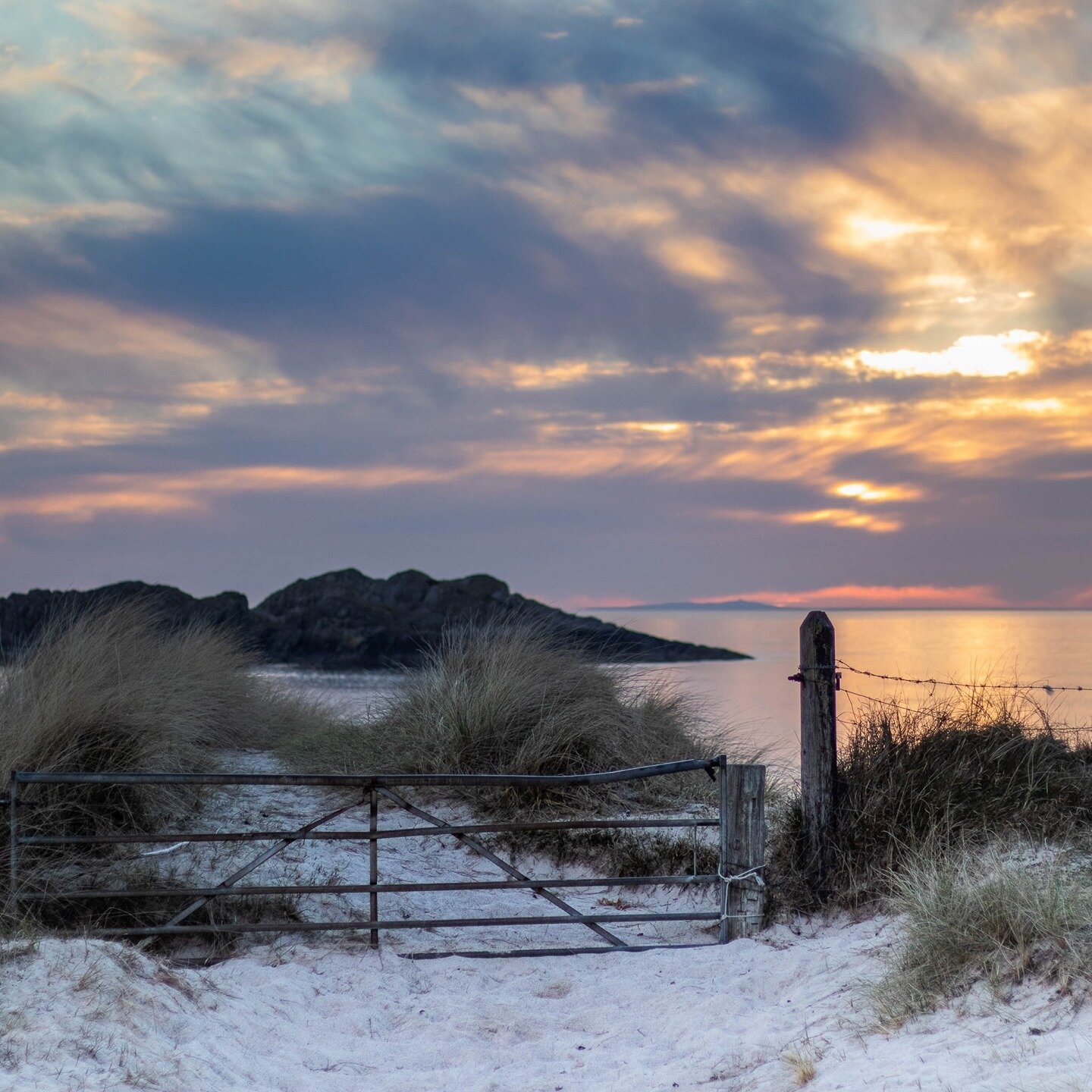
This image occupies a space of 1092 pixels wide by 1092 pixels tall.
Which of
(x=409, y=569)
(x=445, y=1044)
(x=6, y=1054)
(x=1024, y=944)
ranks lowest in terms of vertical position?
(x=445, y=1044)

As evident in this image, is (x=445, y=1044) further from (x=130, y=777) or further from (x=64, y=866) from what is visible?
(x=64, y=866)

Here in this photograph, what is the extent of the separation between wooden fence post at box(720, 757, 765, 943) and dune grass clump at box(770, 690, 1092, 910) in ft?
0.66

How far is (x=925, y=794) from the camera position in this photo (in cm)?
725

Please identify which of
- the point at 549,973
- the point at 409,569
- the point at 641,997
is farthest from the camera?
the point at 409,569

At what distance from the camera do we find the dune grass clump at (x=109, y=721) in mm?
8016

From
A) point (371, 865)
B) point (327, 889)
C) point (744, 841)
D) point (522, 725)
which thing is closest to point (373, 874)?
point (371, 865)

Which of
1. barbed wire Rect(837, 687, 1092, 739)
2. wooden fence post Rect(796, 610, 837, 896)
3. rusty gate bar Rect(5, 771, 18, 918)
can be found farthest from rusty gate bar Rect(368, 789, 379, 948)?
barbed wire Rect(837, 687, 1092, 739)

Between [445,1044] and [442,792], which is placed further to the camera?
[442,792]

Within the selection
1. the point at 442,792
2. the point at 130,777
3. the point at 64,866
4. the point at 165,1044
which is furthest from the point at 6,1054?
the point at 442,792

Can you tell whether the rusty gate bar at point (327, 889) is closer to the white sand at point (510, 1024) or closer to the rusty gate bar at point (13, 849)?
the rusty gate bar at point (13, 849)

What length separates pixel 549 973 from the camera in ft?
22.3

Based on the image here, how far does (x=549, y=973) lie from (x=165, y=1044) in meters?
2.47

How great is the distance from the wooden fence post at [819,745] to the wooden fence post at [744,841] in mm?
324

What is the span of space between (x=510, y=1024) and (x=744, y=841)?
2079 mm
